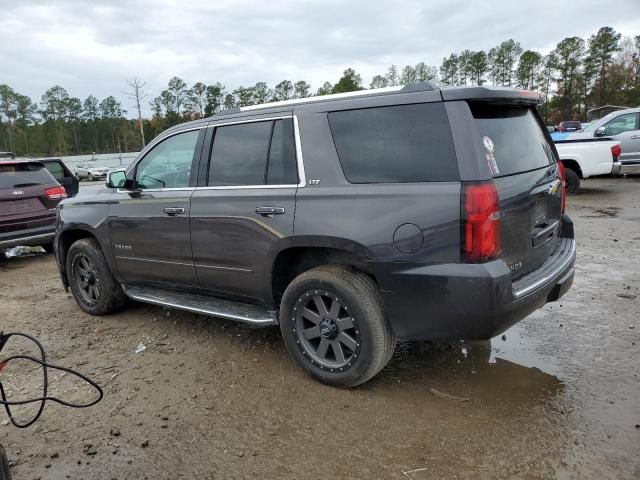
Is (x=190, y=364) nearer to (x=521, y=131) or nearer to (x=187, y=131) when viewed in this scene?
(x=187, y=131)

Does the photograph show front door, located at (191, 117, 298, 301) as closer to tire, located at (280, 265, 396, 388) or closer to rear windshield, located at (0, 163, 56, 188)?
tire, located at (280, 265, 396, 388)

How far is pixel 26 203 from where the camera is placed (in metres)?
7.72

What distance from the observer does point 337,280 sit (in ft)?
10.2

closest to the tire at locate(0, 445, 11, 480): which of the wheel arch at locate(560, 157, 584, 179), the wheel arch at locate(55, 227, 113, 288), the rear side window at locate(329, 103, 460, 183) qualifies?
the rear side window at locate(329, 103, 460, 183)

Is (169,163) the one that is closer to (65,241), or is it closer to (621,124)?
(65,241)

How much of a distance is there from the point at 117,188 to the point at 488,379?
11.9 feet

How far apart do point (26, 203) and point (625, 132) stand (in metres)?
14.1

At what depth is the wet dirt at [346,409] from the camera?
257 cm

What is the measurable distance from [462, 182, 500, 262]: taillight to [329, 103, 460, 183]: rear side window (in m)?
0.15

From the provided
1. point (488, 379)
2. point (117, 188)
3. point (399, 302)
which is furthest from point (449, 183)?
point (117, 188)

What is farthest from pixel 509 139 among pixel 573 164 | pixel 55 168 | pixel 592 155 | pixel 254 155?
pixel 55 168

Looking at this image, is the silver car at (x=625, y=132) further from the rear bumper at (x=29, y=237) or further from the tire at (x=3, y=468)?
the tire at (x=3, y=468)

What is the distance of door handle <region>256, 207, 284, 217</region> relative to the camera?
335 cm

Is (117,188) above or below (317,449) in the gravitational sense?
above
